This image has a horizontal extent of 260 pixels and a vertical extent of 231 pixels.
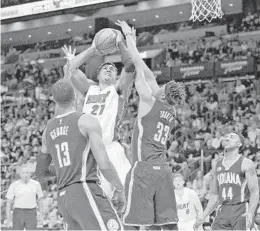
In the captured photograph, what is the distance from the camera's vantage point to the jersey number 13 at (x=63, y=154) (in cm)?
396

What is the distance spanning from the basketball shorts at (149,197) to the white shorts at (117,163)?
0.97ft

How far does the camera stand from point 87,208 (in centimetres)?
388

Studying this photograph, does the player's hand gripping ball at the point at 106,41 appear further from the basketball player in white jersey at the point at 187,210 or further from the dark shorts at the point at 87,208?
the basketball player in white jersey at the point at 187,210

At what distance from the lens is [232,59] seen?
60.1 feet

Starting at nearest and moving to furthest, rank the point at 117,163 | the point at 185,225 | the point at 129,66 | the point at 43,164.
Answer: the point at 43,164 → the point at 129,66 → the point at 117,163 → the point at 185,225

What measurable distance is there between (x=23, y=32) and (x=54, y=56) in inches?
69.4

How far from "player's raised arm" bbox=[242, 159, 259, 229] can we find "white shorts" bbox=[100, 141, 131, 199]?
5.54 ft

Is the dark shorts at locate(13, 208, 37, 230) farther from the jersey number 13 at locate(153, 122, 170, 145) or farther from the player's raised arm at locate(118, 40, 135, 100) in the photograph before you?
the jersey number 13 at locate(153, 122, 170, 145)

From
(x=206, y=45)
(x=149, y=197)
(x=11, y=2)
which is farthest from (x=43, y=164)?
(x=11, y=2)

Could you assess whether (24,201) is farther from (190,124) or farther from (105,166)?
(190,124)

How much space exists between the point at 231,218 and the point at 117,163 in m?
1.80

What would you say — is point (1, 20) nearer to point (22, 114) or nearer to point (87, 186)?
point (22, 114)

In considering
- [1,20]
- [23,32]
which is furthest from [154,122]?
[23,32]

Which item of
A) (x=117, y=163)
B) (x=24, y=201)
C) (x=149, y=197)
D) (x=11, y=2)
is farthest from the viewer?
(x=11, y=2)
